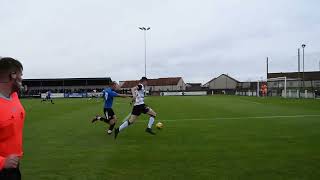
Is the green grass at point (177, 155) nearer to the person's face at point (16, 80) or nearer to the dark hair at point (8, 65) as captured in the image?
the person's face at point (16, 80)

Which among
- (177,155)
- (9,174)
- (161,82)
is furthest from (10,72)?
(161,82)

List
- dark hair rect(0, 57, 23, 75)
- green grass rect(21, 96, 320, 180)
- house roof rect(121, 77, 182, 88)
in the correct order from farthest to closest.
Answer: house roof rect(121, 77, 182, 88), green grass rect(21, 96, 320, 180), dark hair rect(0, 57, 23, 75)

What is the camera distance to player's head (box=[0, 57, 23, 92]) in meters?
4.13

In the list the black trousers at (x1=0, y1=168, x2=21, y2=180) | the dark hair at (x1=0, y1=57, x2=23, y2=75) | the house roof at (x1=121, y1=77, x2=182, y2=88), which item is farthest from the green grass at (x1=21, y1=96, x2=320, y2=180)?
the house roof at (x1=121, y1=77, x2=182, y2=88)

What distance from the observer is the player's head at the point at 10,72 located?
13.6ft

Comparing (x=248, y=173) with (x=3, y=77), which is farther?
(x=248, y=173)

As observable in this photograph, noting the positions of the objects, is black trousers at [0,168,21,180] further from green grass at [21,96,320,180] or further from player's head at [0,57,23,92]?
green grass at [21,96,320,180]

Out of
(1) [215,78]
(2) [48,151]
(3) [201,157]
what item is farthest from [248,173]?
(1) [215,78]

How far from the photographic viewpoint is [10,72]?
413 cm

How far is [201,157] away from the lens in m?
10.8

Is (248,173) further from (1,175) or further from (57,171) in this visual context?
(1,175)

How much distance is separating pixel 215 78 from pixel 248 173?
443ft

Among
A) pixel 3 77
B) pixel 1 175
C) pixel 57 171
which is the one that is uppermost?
pixel 3 77

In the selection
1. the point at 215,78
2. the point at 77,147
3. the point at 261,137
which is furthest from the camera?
the point at 215,78
